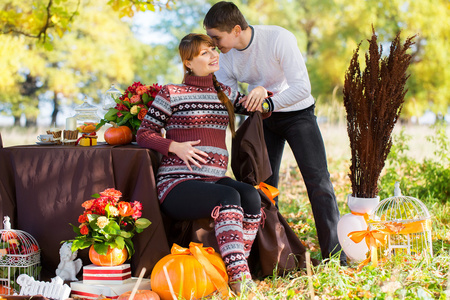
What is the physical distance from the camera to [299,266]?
3.18 meters

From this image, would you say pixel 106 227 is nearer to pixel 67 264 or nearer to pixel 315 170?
pixel 67 264

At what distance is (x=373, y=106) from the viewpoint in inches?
118

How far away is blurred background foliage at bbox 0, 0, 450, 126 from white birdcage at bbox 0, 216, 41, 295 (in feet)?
51.0

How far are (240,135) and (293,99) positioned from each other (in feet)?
1.30

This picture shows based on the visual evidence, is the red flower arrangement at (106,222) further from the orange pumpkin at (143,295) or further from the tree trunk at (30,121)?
the tree trunk at (30,121)

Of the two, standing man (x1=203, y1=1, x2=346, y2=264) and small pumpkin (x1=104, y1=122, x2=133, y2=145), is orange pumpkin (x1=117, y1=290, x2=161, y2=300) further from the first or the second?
standing man (x1=203, y1=1, x2=346, y2=264)

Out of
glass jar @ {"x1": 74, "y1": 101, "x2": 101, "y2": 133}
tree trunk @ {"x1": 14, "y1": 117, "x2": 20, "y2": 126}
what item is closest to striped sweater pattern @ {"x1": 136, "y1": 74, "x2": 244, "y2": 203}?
glass jar @ {"x1": 74, "y1": 101, "x2": 101, "y2": 133}

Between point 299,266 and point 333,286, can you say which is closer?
point 333,286

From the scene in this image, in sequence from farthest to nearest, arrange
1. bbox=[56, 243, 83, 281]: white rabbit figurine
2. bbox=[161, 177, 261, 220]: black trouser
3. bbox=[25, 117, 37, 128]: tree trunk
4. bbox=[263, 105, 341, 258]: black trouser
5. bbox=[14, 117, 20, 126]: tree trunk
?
bbox=[14, 117, 20, 126]: tree trunk
bbox=[25, 117, 37, 128]: tree trunk
bbox=[263, 105, 341, 258]: black trouser
bbox=[56, 243, 83, 281]: white rabbit figurine
bbox=[161, 177, 261, 220]: black trouser

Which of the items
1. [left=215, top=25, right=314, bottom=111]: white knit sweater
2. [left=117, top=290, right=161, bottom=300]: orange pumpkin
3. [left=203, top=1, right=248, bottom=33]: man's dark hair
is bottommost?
[left=117, top=290, right=161, bottom=300]: orange pumpkin

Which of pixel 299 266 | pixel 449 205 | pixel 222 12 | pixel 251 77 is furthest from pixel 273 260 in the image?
pixel 449 205

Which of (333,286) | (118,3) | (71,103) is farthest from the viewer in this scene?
(71,103)

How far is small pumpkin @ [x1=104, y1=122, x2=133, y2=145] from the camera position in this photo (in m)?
3.16

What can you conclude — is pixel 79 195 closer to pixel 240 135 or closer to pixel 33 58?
→ pixel 240 135
